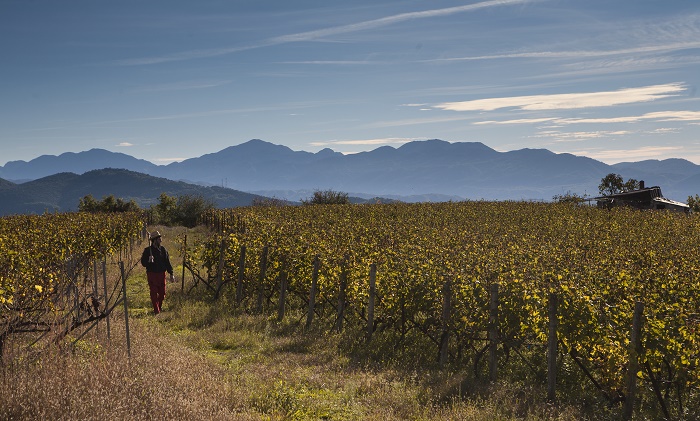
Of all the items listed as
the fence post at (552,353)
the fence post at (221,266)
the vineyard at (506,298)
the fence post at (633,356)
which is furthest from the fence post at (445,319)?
the fence post at (221,266)

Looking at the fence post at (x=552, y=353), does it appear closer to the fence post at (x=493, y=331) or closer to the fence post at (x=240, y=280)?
the fence post at (x=493, y=331)

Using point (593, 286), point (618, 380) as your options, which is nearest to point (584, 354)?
point (618, 380)

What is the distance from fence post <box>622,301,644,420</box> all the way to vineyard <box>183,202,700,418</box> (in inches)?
0.7

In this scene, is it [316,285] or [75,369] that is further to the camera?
[316,285]

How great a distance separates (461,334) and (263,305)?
24.3 ft

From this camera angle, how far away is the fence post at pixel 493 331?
10.5 meters

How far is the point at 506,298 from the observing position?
11.0 metres

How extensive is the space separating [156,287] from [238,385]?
7505 millimetres

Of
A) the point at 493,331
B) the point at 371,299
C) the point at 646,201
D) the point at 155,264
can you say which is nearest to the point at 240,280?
the point at 155,264

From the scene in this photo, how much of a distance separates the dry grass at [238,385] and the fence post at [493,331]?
45 centimetres

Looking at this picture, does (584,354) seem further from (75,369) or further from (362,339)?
(75,369)

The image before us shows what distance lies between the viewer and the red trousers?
15797 millimetres

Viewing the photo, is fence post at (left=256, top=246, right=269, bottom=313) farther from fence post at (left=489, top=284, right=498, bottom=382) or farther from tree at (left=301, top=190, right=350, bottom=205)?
tree at (left=301, top=190, right=350, bottom=205)

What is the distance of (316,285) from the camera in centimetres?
1498
